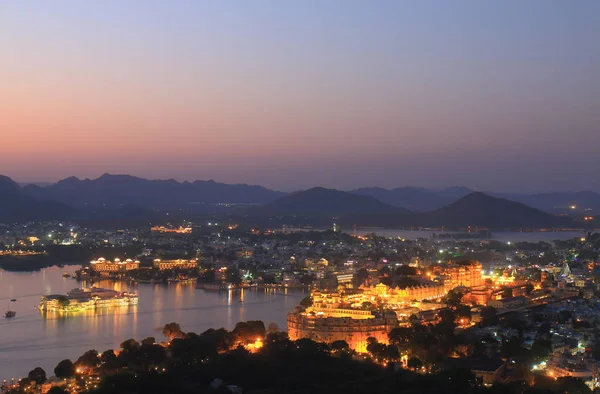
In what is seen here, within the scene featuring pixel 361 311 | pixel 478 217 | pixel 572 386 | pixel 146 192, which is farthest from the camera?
pixel 146 192

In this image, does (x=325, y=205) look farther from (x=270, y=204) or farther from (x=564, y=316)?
(x=564, y=316)

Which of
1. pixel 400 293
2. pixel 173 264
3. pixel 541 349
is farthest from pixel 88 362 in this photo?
pixel 173 264

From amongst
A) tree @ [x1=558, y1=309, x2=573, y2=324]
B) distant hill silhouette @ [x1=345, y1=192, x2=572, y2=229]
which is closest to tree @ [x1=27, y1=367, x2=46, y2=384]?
tree @ [x1=558, y1=309, x2=573, y2=324]

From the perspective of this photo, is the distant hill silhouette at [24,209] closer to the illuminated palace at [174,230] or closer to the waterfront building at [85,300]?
the illuminated palace at [174,230]

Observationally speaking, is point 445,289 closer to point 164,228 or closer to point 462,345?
point 462,345

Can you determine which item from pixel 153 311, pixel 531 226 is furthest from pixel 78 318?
pixel 531 226

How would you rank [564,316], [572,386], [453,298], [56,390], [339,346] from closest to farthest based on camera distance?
[572,386], [56,390], [339,346], [564,316], [453,298]

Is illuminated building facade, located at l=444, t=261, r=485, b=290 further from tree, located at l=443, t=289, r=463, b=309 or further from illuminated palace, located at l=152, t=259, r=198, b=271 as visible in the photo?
illuminated palace, located at l=152, t=259, r=198, b=271
